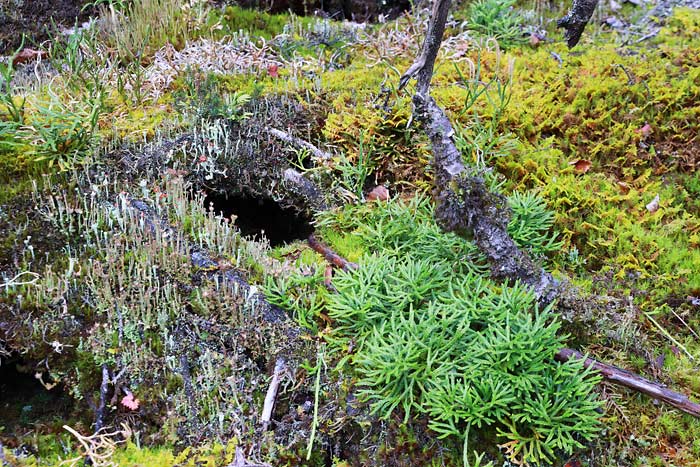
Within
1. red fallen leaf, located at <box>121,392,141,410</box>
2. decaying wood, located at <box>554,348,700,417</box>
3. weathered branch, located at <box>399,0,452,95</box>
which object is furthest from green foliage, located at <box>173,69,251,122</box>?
decaying wood, located at <box>554,348,700,417</box>

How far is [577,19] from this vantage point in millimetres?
6582

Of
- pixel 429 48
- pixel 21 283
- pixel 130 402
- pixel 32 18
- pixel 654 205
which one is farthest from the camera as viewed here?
pixel 32 18

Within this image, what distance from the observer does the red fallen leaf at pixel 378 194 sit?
5078mm

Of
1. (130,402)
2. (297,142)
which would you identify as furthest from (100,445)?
(297,142)

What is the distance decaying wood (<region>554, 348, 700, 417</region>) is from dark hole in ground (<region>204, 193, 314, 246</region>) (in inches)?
104

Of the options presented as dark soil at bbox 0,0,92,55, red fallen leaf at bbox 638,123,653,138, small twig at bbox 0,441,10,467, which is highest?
dark soil at bbox 0,0,92,55

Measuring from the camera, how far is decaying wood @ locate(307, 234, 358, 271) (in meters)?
4.40

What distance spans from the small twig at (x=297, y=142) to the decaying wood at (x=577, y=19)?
132 inches

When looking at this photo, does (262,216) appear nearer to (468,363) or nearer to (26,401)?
(26,401)

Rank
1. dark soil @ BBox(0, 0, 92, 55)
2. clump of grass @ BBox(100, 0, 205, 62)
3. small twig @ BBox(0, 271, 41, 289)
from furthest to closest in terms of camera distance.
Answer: dark soil @ BBox(0, 0, 92, 55) → clump of grass @ BBox(100, 0, 205, 62) → small twig @ BBox(0, 271, 41, 289)

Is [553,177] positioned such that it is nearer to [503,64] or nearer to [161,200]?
[503,64]

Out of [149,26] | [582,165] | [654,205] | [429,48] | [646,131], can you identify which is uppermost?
[429,48]

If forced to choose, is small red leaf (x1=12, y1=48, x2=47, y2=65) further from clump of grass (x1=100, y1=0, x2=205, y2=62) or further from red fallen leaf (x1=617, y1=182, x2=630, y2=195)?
red fallen leaf (x1=617, y1=182, x2=630, y2=195)

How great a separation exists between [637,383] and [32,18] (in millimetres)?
7798
